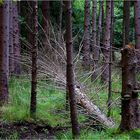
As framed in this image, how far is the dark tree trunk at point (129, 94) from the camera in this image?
6645mm

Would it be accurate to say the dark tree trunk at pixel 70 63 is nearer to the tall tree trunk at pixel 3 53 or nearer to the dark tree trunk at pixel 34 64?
the dark tree trunk at pixel 34 64

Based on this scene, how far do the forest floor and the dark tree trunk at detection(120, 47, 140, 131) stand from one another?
0.19 metres

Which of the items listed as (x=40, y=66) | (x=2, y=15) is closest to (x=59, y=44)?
(x=40, y=66)

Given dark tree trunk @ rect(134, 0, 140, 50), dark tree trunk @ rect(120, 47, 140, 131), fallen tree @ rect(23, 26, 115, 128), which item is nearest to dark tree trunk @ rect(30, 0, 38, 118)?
fallen tree @ rect(23, 26, 115, 128)

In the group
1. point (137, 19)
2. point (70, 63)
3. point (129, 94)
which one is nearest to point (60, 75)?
point (70, 63)

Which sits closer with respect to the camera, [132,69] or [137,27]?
[132,69]

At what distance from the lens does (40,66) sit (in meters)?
10.5

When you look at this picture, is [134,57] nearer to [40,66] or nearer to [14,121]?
[14,121]

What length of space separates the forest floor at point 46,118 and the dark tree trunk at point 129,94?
0.19m

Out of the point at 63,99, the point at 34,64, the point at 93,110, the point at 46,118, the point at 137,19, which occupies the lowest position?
the point at 46,118

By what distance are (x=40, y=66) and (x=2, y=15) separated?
166 cm

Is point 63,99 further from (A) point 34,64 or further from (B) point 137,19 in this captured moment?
(B) point 137,19

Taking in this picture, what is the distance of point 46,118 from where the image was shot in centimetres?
915

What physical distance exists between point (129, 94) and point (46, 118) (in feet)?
9.84
